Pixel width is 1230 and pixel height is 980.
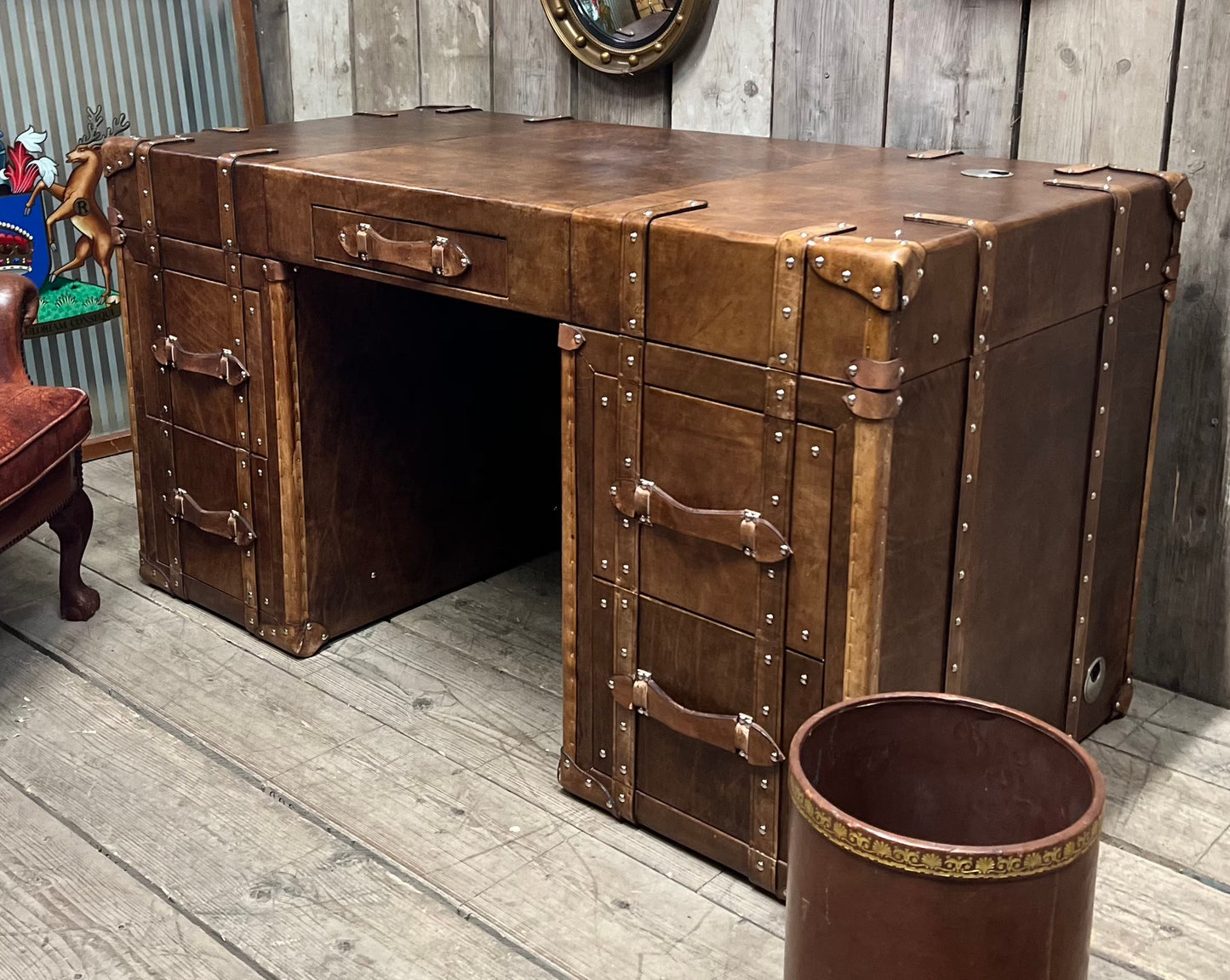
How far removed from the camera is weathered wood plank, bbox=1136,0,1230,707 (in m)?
2.05

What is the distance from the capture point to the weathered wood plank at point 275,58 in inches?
133

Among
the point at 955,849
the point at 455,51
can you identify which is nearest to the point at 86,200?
the point at 455,51

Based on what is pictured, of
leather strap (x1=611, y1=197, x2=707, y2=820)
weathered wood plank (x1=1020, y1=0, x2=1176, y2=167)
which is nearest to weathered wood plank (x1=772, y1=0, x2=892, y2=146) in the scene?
weathered wood plank (x1=1020, y1=0, x2=1176, y2=167)

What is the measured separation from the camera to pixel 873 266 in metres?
1.47

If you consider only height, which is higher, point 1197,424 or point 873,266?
point 873,266

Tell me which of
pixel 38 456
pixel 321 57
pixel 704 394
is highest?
pixel 321 57

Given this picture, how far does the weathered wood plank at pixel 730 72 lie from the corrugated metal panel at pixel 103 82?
141 centimetres

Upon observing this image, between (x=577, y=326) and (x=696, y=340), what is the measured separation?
20 cm

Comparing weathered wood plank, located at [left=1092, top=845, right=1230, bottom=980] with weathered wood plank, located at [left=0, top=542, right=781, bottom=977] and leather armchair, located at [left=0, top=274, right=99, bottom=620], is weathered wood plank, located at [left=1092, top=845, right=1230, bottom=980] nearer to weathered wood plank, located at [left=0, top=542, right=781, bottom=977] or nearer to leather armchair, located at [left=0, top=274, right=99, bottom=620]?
weathered wood plank, located at [left=0, top=542, right=781, bottom=977]

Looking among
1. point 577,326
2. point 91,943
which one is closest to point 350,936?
point 91,943

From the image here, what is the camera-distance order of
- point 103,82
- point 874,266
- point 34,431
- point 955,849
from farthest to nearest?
point 103,82
point 34,431
point 874,266
point 955,849

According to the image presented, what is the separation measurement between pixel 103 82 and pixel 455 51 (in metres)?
0.90

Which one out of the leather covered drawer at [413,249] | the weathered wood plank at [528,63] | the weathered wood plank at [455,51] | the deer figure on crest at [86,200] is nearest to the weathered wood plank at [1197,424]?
the leather covered drawer at [413,249]

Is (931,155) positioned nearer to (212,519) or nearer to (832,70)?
(832,70)
